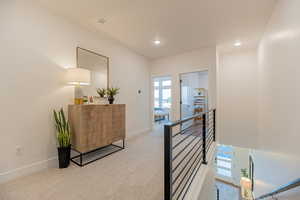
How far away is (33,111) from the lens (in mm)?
2008

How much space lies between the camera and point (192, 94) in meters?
5.58

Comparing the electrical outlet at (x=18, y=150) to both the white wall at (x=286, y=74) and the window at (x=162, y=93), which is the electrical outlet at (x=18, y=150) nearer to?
the white wall at (x=286, y=74)

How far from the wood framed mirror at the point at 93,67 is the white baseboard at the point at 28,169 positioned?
49.6 inches

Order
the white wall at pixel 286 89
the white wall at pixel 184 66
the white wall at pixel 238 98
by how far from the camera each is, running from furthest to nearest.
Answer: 1. the white wall at pixel 238 98
2. the white wall at pixel 184 66
3. the white wall at pixel 286 89

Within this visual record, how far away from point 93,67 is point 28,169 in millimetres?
2105

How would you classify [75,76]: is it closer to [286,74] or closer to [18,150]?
[18,150]

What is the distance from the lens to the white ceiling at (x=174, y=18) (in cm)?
208

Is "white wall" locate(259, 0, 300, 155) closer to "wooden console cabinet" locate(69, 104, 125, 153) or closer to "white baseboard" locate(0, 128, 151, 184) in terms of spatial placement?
"wooden console cabinet" locate(69, 104, 125, 153)

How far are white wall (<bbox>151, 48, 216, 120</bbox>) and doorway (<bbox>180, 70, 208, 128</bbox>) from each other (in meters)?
0.18

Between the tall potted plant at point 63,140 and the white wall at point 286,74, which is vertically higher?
the white wall at point 286,74

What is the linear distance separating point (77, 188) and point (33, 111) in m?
1.38

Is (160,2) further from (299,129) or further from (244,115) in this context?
(244,115)

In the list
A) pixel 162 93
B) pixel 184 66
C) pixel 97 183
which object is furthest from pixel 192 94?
pixel 97 183

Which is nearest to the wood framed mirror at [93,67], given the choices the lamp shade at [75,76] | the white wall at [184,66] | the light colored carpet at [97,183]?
the lamp shade at [75,76]
